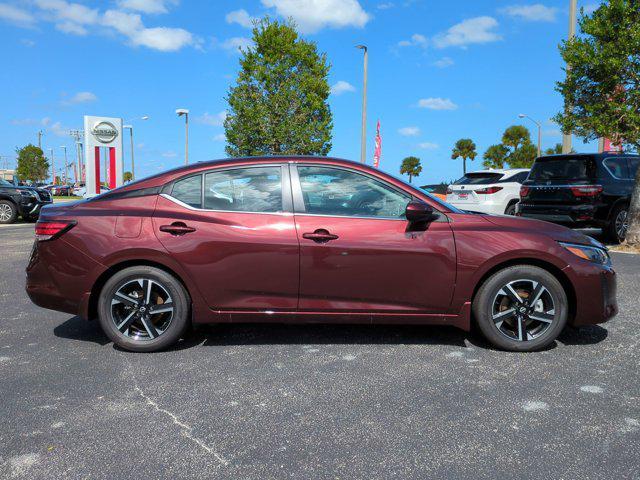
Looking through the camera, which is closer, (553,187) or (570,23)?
(553,187)

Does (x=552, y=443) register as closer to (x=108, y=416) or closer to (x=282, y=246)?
(x=282, y=246)

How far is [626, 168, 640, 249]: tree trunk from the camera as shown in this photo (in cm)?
925

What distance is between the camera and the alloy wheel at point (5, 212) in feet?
52.0

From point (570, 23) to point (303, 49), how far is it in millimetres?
14504

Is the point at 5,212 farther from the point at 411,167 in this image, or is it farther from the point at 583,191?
the point at 411,167

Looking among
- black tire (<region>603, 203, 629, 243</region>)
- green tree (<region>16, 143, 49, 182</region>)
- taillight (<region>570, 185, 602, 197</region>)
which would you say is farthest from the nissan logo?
green tree (<region>16, 143, 49, 182</region>)

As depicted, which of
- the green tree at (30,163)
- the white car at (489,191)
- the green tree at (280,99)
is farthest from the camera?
the green tree at (30,163)

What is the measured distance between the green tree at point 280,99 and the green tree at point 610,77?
15623mm

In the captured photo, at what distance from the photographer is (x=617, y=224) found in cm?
980

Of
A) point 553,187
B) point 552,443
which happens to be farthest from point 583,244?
point 553,187

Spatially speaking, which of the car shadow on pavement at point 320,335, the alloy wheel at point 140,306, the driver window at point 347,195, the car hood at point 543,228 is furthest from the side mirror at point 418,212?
the alloy wheel at point 140,306

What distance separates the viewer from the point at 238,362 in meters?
3.73

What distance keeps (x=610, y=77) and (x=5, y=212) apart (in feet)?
54.7

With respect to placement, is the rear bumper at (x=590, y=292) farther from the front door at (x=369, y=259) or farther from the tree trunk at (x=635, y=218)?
the tree trunk at (x=635, y=218)
